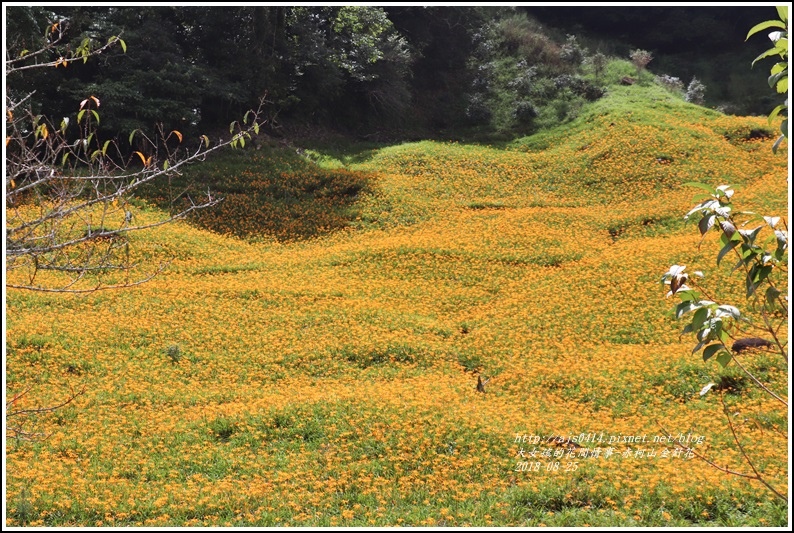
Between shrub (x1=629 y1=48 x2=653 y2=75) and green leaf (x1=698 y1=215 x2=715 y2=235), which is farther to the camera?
shrub (x1=629 y1=48 x2=653 y2=75)

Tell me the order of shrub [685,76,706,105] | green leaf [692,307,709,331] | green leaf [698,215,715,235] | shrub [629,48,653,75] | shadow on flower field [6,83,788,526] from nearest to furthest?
green leaf [698,215,715,235] < green leaf [692,307,709,331] < shadow on flower field [6,83,788,526] < shrub [685,76,706,105] < shrub [629,48,653,75]

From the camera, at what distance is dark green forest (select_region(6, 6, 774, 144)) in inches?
1184

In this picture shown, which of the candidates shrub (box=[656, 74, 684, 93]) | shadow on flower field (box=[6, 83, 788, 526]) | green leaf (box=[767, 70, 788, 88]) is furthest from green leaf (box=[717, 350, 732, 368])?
Result: shrub (box=[656, 74, 684, 93])

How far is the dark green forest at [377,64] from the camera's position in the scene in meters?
30.1

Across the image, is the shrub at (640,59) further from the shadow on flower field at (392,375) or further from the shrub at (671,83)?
the shadow on flower field at (392,375)

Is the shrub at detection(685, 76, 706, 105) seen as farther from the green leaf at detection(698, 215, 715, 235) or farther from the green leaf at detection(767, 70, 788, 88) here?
the green leaf at detection(698, 215, 715, 235)

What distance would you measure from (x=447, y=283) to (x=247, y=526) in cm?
1259

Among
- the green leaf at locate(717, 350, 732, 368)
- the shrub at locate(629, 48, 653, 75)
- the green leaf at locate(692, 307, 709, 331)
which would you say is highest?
the shrub at locate(629, 48, 653, 75)

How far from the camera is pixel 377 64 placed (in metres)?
38.6

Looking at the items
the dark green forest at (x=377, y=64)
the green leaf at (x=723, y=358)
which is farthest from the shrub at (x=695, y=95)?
the green leaf at (x=723, y=358)

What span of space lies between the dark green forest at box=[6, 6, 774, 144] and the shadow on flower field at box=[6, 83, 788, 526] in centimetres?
616

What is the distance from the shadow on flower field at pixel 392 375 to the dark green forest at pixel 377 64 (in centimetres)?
616

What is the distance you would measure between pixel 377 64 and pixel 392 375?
2757 cm

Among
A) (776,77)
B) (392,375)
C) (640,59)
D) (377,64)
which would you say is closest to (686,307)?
(776,77)
